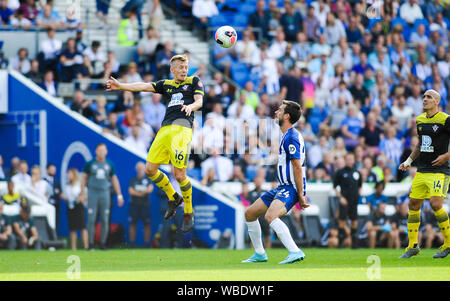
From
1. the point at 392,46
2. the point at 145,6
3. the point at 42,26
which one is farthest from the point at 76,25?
the point at 392,46

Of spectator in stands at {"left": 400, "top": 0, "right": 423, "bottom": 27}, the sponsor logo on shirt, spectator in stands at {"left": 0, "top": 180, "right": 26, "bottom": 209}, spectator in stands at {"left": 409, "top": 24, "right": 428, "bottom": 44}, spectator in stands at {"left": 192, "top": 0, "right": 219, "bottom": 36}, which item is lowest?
spectator in stands at {"left": 0, "top": 180, "right": 26, "bottom": 209}

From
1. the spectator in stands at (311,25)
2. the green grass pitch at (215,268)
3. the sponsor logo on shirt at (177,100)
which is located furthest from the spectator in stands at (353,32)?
the sponsor logo on shirt at (177,100)

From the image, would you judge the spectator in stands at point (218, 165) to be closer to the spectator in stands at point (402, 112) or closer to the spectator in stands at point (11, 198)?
the spectator in stands at point (11, 198)

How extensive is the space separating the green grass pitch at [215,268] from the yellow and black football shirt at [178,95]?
2274 millimetres

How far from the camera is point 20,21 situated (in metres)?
23.7

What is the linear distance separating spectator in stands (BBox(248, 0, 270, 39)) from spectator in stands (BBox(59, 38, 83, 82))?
624cm

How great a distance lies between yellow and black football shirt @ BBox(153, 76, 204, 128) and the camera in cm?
1439

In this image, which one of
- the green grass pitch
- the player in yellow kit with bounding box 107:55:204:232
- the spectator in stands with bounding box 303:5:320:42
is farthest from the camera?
the spectator in stands with bounding box 303:5:320:42

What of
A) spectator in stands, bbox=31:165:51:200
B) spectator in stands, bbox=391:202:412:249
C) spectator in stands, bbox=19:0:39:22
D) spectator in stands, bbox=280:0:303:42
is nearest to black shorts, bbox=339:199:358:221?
spectator in stands, bbox=391:202:412:249

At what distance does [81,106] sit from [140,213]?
3.13m

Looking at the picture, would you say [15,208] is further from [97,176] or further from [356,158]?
[356,158]

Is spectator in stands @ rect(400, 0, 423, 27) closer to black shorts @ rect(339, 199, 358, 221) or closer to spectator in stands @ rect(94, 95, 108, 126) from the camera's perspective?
black shorts @ rect(339, 199, 358, 221)

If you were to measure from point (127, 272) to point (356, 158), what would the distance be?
12063 millimetres

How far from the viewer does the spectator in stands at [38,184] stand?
21281 millimetres
